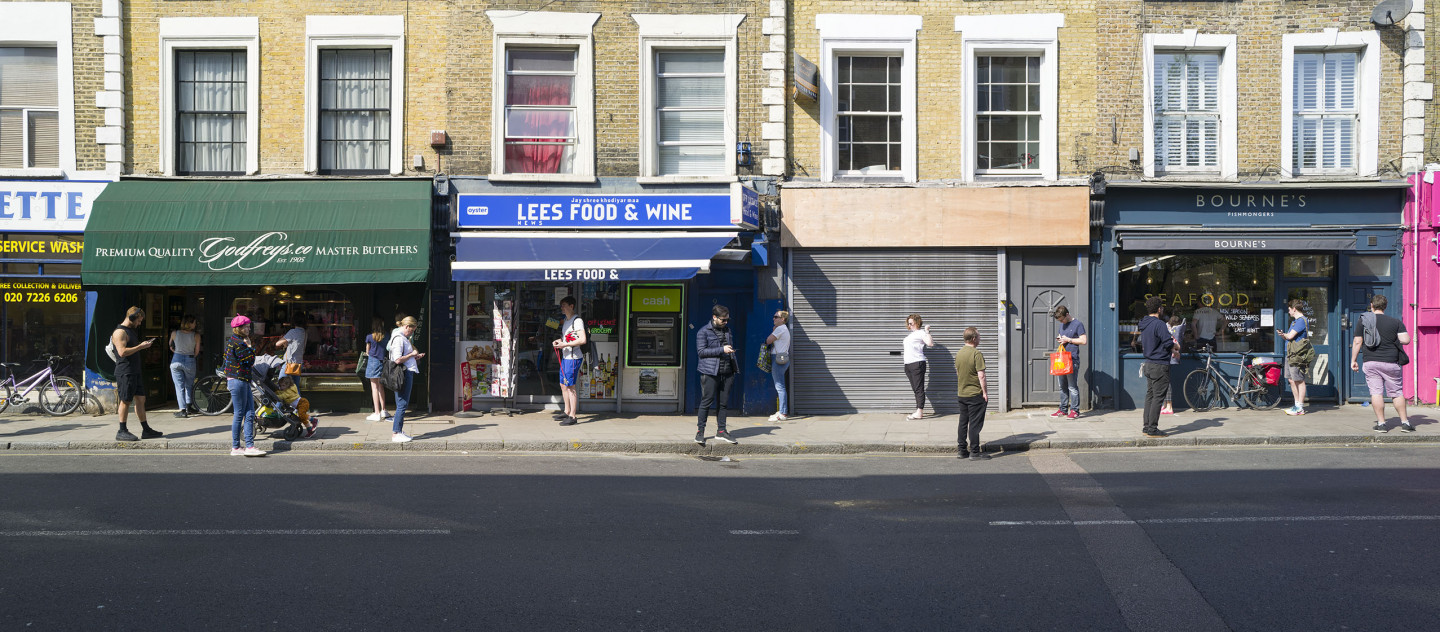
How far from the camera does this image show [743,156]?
13.9 metres

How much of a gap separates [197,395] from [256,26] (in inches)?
219

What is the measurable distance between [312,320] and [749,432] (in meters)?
7.16

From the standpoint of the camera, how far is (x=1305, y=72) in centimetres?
1421

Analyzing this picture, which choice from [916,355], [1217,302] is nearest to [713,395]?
[916,355]

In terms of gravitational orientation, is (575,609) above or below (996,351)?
below

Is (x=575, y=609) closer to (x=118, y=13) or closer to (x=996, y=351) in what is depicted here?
(x=996, y=351)

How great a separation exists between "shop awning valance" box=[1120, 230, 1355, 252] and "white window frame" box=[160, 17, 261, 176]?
43.2 feet

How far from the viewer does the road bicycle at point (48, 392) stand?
1342 centimetres

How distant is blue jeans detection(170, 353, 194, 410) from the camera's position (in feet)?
42.7

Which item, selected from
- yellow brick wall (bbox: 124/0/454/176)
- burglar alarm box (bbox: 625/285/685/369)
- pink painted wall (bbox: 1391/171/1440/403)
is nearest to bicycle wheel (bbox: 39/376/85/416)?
yellow brick wall (bbox: 124/0/454/176)

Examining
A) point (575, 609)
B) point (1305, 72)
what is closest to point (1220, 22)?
point (1305, 72)

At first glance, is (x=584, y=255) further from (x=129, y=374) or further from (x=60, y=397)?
(x=60, y=397)

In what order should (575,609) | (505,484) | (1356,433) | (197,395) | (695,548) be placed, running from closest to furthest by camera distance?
(575,609) < (695,548) < (505,484) < (1356,433) < (197,395)

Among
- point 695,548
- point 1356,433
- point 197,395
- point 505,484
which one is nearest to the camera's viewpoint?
point 695,548
